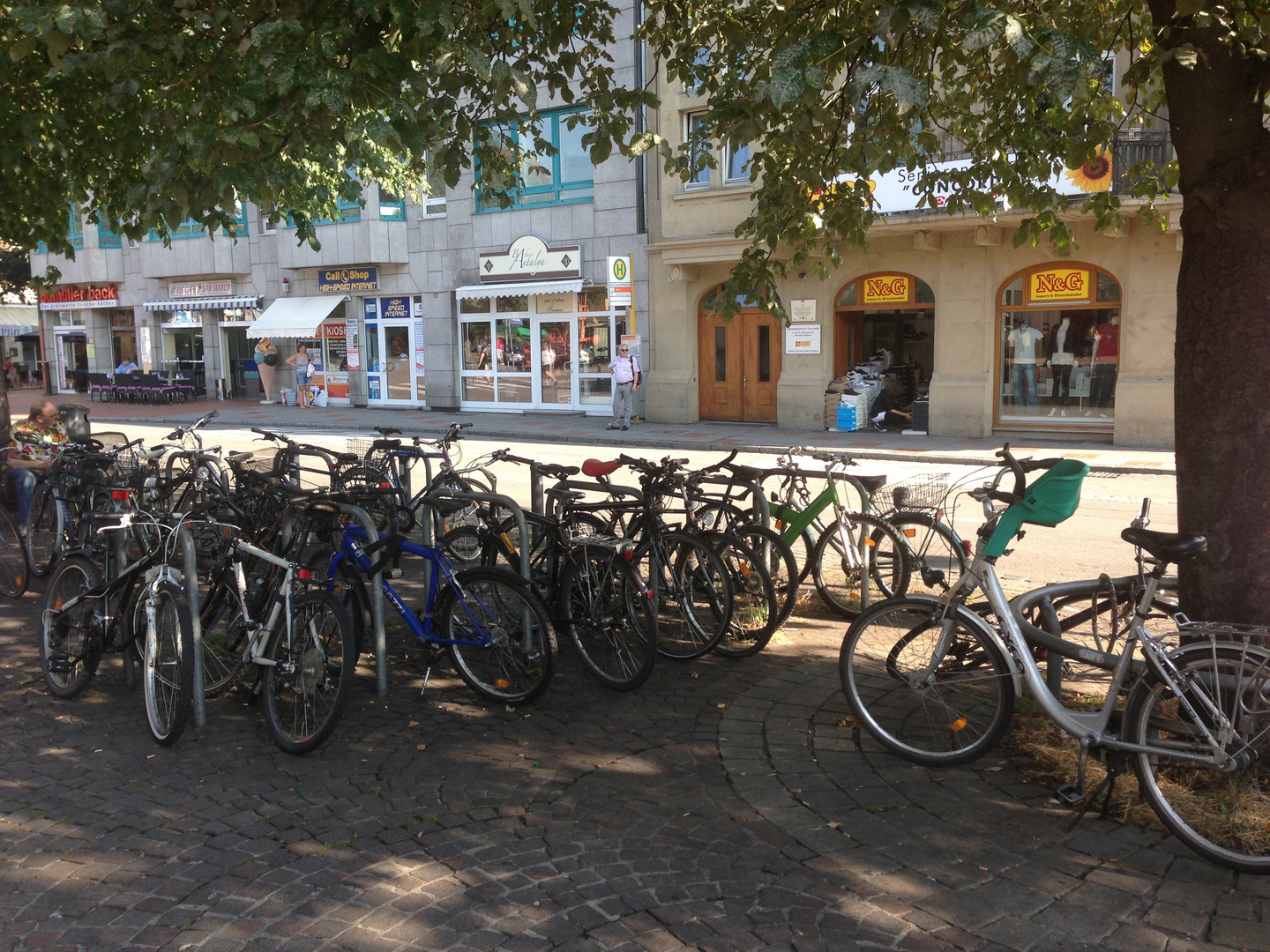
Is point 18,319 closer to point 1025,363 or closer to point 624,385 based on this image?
point 624,385

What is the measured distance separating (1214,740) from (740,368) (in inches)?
702

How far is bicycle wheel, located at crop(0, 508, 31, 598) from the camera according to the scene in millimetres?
7621

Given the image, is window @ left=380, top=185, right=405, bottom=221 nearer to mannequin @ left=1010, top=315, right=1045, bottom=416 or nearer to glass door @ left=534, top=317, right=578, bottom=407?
glass door @ left=534, top=317, right=578, bottom=407

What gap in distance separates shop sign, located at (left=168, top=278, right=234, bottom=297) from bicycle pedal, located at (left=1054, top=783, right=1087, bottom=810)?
31316mm

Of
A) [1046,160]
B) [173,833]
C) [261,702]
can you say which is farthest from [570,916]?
[1046,160]

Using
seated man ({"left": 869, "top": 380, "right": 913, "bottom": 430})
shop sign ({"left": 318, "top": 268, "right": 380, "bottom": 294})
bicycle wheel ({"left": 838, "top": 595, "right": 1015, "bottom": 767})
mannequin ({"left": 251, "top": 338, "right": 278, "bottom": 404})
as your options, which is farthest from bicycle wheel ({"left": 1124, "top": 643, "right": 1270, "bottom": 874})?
mannequin ({"left": 251, "top": 338, "right": 278, "bottom": 404})

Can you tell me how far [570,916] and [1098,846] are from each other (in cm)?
191

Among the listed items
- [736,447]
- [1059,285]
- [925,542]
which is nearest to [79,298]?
[736,447]

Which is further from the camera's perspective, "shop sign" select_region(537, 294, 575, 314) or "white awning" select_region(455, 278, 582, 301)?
"shop sign" select_region(537, 294, 575, 314)

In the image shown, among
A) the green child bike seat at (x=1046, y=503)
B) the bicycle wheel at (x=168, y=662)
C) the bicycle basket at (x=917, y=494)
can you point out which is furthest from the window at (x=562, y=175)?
the green child bike seat at (x=1046, y=503)

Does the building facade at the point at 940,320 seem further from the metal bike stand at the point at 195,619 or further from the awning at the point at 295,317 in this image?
the awning at the point at 295,317

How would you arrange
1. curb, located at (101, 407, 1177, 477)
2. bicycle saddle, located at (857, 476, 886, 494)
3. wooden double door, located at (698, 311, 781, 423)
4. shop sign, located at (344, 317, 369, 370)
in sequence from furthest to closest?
shop sign, located at (344, 317, 369, 370), wooden double door, located at (698, 311, 781, 423), curb, located at (101, 407, 1177, 477), bicycle saddle, located at (857, 476, 886, 494)

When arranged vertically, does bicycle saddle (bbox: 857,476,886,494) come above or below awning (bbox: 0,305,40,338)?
below

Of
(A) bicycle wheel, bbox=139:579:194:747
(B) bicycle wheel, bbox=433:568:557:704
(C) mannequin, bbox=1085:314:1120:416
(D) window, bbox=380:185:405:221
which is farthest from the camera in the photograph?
(D) window, bbox=380:185:405:221
